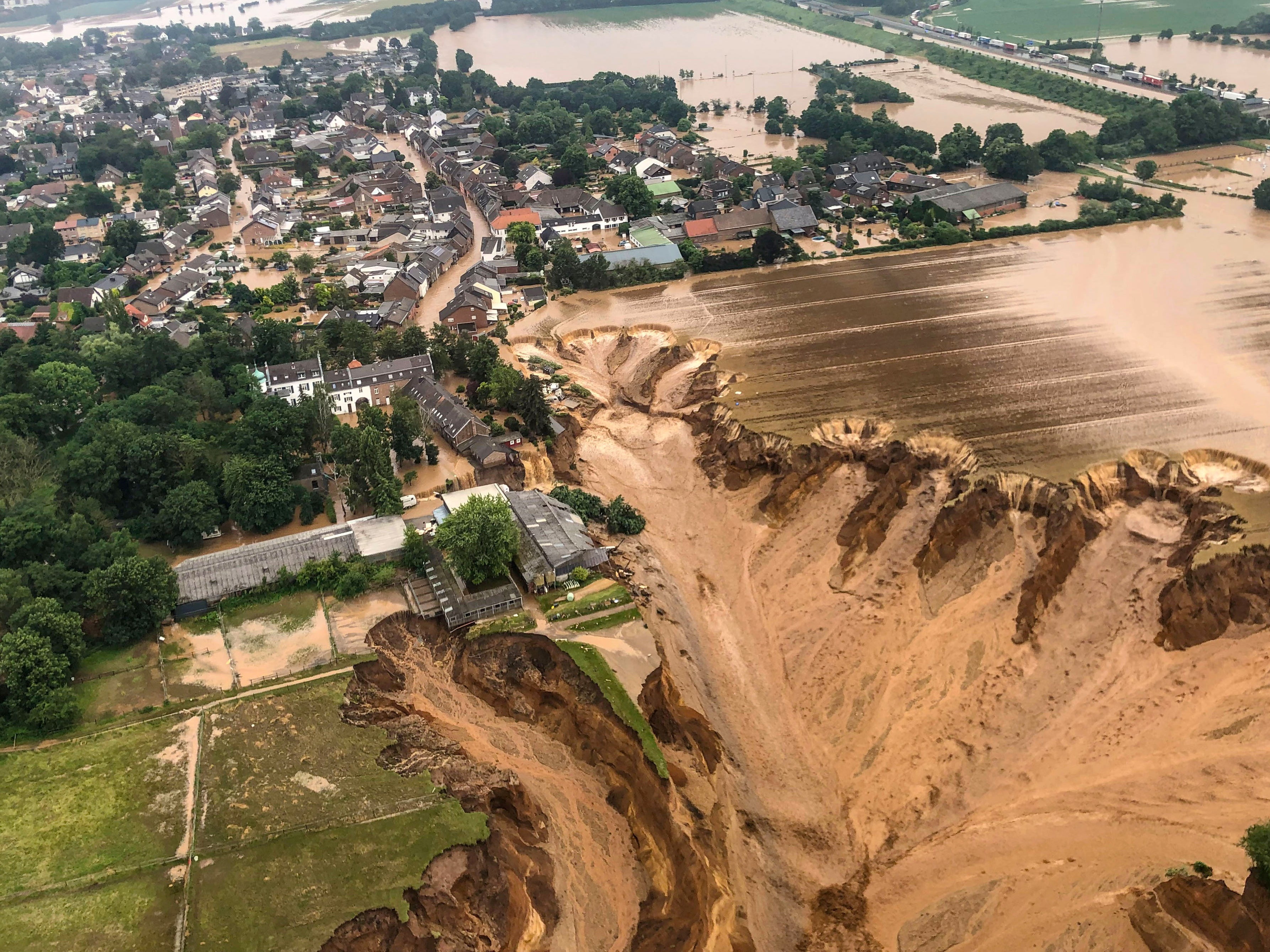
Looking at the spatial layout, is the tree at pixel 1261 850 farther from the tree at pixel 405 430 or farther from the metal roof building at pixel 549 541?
the tree at pixel 405 430

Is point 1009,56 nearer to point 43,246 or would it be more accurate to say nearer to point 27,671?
point 43,246

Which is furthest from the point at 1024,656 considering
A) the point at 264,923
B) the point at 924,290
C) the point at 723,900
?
the point at 924,290

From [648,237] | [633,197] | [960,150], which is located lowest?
[648,237]

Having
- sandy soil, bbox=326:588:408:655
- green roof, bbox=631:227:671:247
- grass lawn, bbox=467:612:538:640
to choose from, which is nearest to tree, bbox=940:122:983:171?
green roof, bbox=631:227:671:247

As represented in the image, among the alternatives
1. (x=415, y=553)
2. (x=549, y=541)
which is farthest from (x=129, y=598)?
(x=549, y=541)

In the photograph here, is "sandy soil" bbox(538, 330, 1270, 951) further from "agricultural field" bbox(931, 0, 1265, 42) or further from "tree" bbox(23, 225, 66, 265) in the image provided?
"agricultural field" bbox(931, 0, 1265, 42)

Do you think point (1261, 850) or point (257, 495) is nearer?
point (1261, 850)
